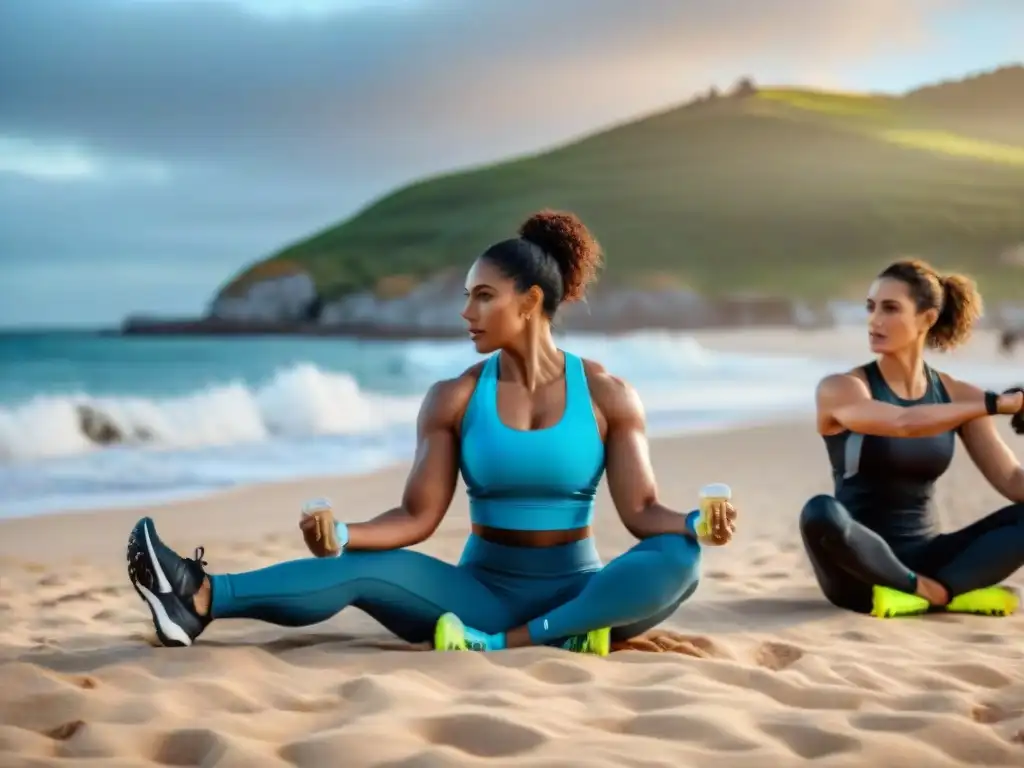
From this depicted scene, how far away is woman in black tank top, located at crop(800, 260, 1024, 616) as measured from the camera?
423 cm

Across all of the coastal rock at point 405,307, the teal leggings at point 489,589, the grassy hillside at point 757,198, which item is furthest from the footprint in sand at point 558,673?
the grassy hillside at point 757,198

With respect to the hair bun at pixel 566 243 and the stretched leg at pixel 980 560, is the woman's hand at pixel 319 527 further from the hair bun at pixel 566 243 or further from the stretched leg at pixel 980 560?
the stretched leg at pixel 980 560

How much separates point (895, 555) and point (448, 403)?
5.49 feet

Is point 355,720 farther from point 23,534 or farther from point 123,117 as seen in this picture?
point 123,117

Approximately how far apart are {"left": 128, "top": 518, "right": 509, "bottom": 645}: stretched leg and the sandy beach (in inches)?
3.9

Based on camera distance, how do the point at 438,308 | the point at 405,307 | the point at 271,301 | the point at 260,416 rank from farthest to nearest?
1. the point at 271,301
2. the point at 405,307
3. the point at 438,308
4. the point at 260,416

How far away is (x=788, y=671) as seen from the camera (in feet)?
10.9

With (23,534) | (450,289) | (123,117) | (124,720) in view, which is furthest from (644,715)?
(450,289)

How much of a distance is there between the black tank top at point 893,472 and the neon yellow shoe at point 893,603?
19 cm

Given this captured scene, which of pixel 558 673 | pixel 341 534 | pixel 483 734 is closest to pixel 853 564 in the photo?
pixel 558 673

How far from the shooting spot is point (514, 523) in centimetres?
357

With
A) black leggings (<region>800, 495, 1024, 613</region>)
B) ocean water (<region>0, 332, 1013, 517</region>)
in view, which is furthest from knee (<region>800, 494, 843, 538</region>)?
ocean water (<region>0, 332, 1013, 517</region>)

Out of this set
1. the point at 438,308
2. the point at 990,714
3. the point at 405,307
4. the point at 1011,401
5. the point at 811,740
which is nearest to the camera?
the point at 811,740

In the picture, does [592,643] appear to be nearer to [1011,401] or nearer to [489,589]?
[489,589]
